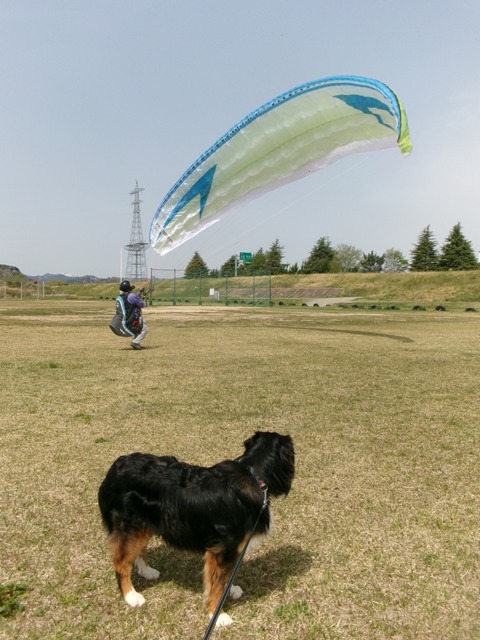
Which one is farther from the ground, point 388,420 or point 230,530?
point 230,530

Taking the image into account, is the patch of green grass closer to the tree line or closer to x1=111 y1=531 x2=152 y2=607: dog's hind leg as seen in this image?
x1=111 y1=531 x2=152 y2=607: dog's hind leg

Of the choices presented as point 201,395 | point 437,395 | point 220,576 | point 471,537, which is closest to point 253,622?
point 220,576

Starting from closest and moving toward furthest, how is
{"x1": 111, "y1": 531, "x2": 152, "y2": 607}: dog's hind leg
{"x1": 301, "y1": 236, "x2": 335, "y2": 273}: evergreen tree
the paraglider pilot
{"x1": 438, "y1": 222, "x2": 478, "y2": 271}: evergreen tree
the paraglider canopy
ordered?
{"x1": 111, "y1": 531, "x2": 152, "y2": 607}: dog's hind leg → the paraglider canopy → the paraglider pilot → {"x1": 438, "y1": 222, "x2": 478, "y2": 271}: evergreen tree → {"x1": 301, "y1": 236, "x2": 335, "y2": 273}: evergreen tree

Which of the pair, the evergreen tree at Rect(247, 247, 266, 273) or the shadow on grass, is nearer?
the shadow on grass

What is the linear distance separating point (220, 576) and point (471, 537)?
2.30 meters

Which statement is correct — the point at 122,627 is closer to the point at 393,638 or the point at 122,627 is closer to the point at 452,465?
the point at 393,638

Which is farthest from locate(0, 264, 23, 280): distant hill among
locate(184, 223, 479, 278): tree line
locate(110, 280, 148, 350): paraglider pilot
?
locate(110, 280, 148, 350): paraglider pilot

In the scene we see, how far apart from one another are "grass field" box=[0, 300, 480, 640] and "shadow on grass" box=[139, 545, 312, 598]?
1 centimetres

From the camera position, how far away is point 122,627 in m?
2.90

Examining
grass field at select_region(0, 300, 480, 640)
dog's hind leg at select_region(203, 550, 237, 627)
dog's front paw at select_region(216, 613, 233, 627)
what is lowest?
dog's front paw at select_region(216, 613, 233, 627)

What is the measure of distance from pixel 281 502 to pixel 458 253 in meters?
80.4

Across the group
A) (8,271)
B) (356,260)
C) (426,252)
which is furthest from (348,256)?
(8,271)

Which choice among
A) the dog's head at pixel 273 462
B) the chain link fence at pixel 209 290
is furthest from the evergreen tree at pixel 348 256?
the dog's head at pixel 273 462

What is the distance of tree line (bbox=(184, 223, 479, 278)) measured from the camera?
75.8 m
